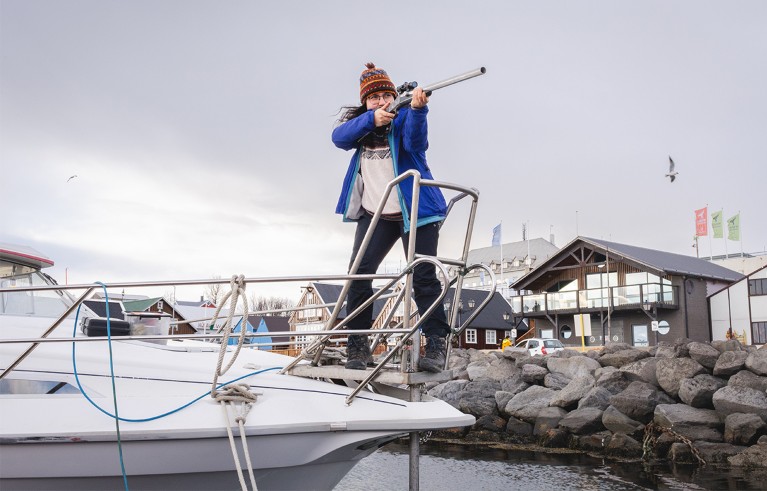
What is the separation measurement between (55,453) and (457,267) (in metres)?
2.33

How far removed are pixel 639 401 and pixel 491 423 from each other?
2777 millimetres

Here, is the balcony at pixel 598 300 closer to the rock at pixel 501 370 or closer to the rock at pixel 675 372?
the rock at pixel 501 370

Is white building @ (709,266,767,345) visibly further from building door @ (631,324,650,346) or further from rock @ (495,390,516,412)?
rock @ (495,390,516,412)

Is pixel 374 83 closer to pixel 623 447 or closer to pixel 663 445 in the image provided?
pixel 623 447

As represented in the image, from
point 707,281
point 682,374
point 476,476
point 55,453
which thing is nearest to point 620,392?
point 682,374

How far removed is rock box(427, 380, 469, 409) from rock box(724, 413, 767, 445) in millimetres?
5391

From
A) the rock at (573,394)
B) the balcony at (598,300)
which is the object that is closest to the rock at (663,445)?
the rock at (573,394)

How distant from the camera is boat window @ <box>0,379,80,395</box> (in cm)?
354

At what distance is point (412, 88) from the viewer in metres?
3.96

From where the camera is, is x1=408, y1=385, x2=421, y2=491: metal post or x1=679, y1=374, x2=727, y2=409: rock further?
x1=679, y1=374, x2=727, y2=409: rock

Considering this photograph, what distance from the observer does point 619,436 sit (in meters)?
10.8

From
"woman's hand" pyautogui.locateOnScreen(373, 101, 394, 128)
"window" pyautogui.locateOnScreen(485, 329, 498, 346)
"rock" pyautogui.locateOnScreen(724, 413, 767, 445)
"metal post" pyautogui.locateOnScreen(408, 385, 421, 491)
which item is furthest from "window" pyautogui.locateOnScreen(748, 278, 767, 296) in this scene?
"woman's hand" pyautogui.locateOnScreen(373, 101, 394, 128)

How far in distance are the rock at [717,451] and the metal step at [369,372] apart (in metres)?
7.66

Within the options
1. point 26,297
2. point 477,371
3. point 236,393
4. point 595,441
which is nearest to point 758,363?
point 595,441
